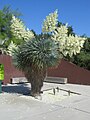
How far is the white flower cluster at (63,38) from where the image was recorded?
476 inches

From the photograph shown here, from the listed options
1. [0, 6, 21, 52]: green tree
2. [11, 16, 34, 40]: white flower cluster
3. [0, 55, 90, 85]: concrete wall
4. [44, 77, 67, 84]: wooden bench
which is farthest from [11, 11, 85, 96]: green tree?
[0, 6, 21, 52]: green tree

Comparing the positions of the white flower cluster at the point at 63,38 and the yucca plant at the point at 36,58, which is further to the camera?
the white flower cluster at the point at 63,38

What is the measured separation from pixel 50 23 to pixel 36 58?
1.79 meters

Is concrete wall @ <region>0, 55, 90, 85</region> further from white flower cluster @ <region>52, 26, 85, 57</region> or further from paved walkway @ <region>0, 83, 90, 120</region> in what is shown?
paved walkway @ <region>0, 83, 90, 120</region>

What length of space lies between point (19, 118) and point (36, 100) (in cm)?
286

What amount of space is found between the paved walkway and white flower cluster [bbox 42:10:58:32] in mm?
3021

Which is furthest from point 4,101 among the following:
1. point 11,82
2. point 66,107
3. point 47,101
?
point 11,82

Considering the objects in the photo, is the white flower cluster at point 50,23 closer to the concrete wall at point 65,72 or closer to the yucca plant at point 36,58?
the yucca plant at point 36,58

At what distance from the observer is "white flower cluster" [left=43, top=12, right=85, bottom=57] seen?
476 inches

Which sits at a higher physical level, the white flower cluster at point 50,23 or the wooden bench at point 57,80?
the white flower cluster at point 50,23

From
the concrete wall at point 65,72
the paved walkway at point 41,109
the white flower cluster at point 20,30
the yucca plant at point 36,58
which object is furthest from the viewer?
the concrete wall at point 65,72

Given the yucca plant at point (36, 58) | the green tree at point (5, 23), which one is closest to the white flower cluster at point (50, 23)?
the yucca plant at point (36, 58)

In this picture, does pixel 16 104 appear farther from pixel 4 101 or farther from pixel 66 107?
pixel 66 107

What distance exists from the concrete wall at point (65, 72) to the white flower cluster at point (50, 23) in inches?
201
